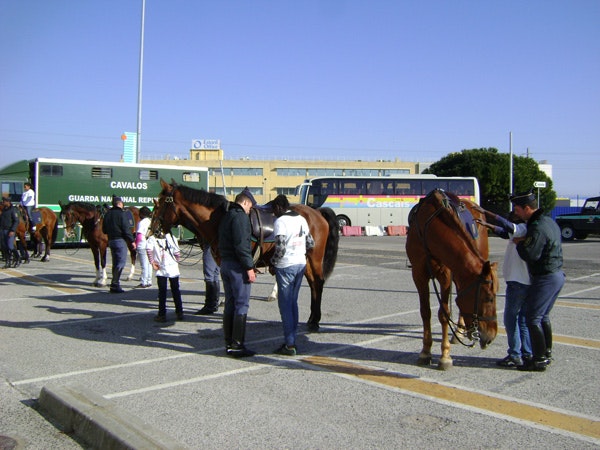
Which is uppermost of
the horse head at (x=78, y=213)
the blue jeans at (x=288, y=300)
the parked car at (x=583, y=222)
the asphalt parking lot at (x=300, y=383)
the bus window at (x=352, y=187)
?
the bus window at (x=352, y=187)

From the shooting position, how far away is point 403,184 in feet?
125

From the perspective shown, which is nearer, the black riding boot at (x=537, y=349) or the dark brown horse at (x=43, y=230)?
the black riding boot at (x=537, y=349)

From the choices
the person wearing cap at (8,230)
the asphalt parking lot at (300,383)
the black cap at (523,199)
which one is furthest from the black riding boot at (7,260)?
the black cap at (523,199)

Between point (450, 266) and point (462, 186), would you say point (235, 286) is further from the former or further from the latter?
point (462, 186)

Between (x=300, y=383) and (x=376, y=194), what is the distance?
1309 inches

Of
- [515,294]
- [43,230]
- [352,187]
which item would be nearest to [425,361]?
[515,294]

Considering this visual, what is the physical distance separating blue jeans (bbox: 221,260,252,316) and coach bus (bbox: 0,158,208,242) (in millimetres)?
17476

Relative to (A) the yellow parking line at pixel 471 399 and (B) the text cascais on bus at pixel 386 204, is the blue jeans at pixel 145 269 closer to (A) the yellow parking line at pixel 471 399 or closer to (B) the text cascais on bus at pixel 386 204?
(A) the yellow parking line at pixel 471 399

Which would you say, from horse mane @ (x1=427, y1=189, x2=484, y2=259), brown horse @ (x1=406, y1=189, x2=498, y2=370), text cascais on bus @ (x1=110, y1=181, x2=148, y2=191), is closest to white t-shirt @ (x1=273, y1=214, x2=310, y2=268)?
brown horse @ (x1=406, y1=189, x2=498, y2=370)

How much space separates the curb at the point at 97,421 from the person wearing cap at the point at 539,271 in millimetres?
3724

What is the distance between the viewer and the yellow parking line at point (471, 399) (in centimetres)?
413

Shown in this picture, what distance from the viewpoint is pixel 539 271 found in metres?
5.34

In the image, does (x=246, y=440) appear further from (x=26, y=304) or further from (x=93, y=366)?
(x=26, y=304)

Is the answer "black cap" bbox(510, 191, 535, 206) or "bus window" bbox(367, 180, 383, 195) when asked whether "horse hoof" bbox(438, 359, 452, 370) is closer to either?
"black cap" bbox(510, 191, 535, 206)
